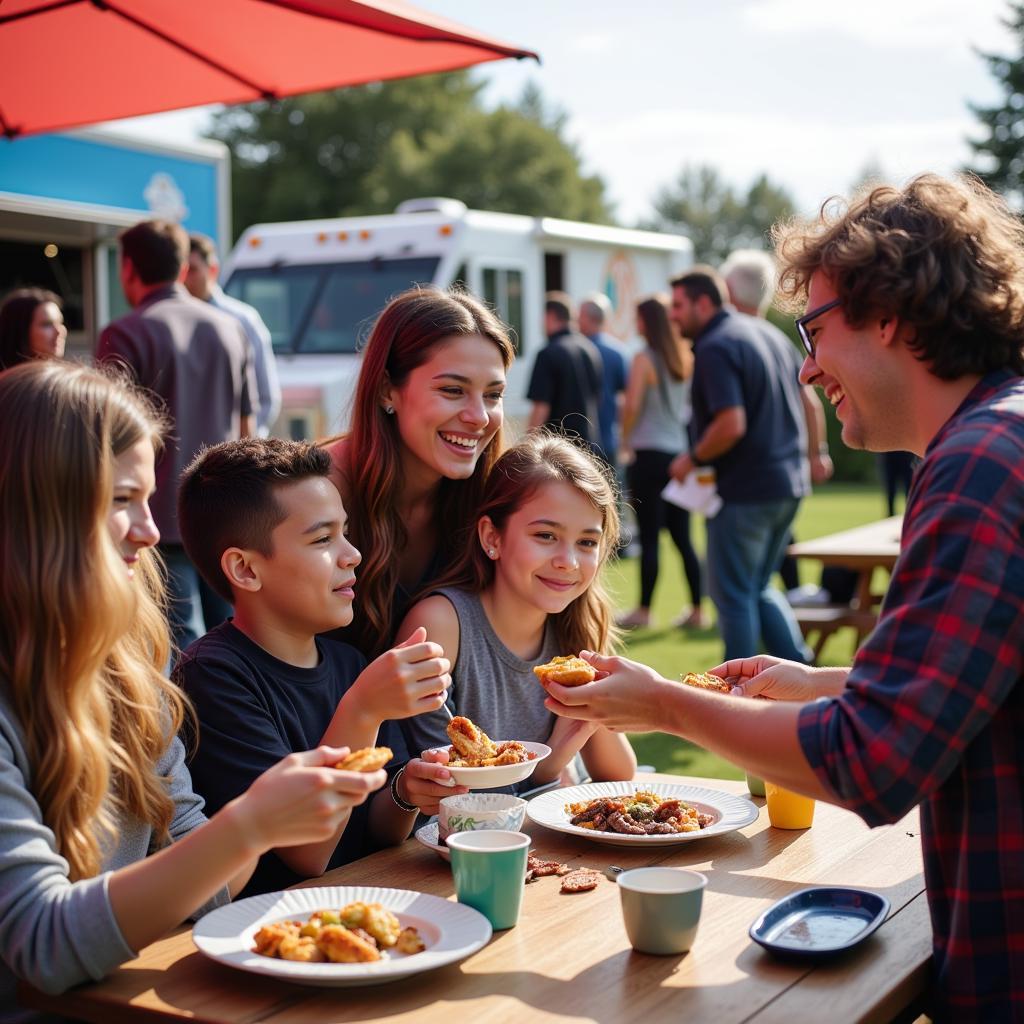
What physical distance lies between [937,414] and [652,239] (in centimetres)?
1404

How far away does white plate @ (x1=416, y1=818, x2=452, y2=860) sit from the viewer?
2.38 meters

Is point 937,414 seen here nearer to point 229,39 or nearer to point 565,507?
point 565,507

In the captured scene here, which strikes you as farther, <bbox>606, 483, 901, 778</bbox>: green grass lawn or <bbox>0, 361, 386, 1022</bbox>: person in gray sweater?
<bbox>606, 483, 901, 778</bbox>: green grass lawn

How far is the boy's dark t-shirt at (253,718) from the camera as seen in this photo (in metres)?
2.48

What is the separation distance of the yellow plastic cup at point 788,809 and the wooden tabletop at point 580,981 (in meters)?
0.29

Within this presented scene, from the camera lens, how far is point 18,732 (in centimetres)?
193

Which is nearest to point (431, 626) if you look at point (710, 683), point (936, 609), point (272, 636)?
point (272, 636)

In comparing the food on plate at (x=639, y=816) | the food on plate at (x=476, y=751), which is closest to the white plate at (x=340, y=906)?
the food on plate at (x=476, y=751)

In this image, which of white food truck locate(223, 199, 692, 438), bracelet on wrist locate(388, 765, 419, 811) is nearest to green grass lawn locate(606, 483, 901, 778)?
bracelet on wrist locate(388, 765, 419, 811)

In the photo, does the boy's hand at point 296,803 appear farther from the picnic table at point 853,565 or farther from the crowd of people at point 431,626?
the picnic table at point 853,565

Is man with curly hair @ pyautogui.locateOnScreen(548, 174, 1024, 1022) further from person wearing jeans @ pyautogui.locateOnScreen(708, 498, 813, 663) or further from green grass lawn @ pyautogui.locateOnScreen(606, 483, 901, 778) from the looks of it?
person wearing jeans @ pyautogui.locateOnScreen(708, 498, 813, 663)

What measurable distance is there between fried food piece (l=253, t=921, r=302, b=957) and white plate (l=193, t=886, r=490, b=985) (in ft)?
0.03

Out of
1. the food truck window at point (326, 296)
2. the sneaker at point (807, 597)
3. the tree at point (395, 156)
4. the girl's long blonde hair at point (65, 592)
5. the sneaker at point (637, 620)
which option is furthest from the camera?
the tree at point (395, 156)

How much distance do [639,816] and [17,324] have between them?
4.81 metres
